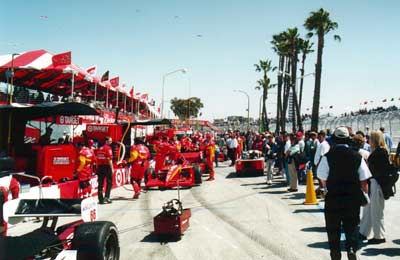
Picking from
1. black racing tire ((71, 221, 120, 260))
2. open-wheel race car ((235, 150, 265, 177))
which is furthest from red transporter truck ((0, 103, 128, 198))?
open-wheel race car ((235, 150, 265, 177))

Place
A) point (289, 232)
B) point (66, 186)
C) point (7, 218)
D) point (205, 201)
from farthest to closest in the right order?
point (205, 201) → point (66, 186) → point (289, 232) → point (7, 218)

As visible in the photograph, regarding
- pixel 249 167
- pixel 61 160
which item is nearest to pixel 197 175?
pixel 249 167

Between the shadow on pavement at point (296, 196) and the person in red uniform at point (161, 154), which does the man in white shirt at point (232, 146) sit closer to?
the person in red uniform at point (161, 154)

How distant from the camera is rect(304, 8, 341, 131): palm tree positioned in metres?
28.0

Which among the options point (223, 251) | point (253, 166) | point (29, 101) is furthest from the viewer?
point (29, 101)

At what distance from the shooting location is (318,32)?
102 feet

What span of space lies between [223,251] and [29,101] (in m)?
15.6

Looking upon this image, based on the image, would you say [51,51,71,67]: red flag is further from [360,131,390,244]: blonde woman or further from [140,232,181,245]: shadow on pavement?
[360,131,390,244]: blonde woman

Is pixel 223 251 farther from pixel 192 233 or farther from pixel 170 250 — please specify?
pixel 192 233

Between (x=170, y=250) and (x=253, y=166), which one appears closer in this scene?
(x=170, y=250)

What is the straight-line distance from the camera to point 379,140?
21.1 ft

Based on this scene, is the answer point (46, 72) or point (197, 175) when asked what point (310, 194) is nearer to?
point (197, 175)

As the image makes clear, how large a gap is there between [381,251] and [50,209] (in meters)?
4.73

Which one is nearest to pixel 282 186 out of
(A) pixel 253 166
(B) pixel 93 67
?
(A) pixel 253 166
